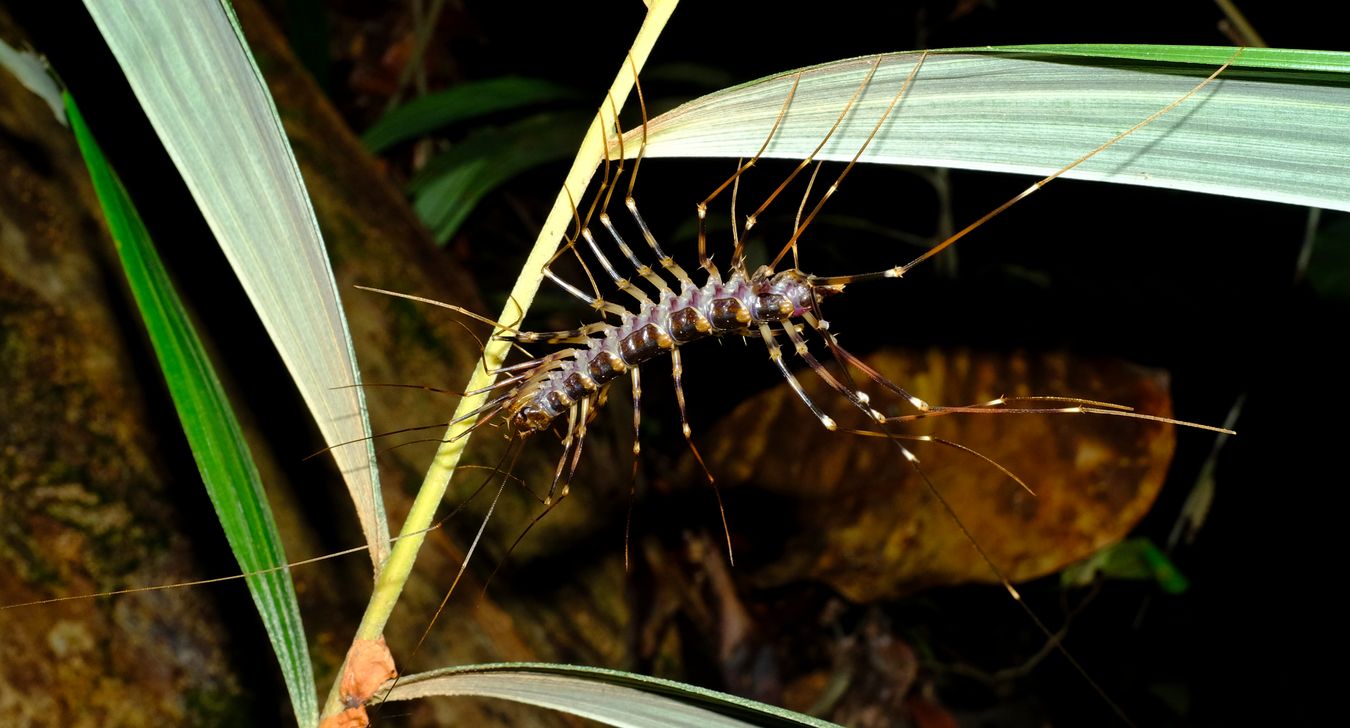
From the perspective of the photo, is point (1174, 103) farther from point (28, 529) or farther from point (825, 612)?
point (825, 612)

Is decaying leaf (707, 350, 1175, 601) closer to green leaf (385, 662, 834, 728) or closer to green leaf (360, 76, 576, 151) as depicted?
green leaf (360, 76, 576, 151)

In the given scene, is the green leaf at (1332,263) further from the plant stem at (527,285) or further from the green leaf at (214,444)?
the green leaf at (214,444)

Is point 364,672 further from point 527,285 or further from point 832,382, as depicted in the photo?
point 832,382

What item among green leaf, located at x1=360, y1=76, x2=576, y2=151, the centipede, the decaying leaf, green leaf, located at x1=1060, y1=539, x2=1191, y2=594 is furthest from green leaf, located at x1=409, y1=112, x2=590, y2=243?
green leaf, located at x1=1060, y1=539, x2=1191, y2=594

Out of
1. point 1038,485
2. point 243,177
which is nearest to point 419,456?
point 243,177

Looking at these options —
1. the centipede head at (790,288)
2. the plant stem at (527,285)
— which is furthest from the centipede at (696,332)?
the plant stem at (527,285)

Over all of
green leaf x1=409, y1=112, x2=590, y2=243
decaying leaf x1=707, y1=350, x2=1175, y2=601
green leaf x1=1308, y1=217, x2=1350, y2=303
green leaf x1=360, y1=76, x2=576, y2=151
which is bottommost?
Answer: decaying leaf x1=707, y1=350, x2=1175, y2=601
